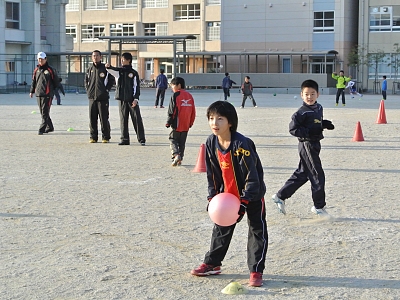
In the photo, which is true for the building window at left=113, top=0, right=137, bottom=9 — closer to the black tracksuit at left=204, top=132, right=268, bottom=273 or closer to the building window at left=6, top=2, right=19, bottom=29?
the building window at left=6, top=2, right=19, bottom=29

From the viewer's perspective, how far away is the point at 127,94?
15102mm

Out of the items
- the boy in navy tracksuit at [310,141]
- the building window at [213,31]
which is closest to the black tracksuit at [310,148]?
the boy in navy tracksuit at [310,141]

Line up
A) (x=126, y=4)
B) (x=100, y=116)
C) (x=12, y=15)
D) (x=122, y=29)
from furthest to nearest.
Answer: (x=122, y=29), (x=126, y=4), (x=12, y=15), (x=100, y=116)

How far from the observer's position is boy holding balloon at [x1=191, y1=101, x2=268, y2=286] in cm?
551

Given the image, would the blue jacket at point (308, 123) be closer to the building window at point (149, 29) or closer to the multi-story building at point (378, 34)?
the multi-story building at point (378, 34)

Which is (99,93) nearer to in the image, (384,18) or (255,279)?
(255,279)

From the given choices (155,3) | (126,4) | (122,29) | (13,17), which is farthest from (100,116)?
(126,4)

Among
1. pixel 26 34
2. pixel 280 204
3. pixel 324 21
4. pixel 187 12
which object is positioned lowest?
pixel 280 204

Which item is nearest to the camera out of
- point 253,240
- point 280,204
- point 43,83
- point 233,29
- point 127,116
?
point 253,240

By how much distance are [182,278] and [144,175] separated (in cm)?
548

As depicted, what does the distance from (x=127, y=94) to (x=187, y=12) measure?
69.0 m

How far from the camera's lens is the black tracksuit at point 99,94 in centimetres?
1569

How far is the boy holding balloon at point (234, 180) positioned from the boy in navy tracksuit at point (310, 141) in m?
2.35

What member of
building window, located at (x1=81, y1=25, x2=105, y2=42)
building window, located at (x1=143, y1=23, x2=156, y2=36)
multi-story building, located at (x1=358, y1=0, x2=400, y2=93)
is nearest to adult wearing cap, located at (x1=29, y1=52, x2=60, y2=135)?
multi-story building, located at (x1=358, y1=0, x2=400, y2=93)
